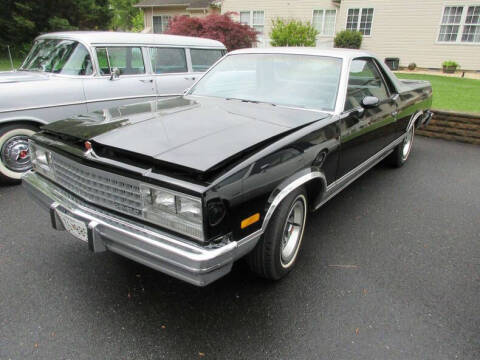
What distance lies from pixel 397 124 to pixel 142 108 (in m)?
3.18

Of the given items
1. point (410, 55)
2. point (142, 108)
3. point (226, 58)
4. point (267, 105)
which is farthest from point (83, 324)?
point (410, 55)

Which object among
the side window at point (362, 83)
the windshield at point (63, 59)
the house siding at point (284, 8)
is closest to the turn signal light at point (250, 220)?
the side window at point (362, 83)

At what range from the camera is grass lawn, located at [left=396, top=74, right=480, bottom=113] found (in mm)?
8240

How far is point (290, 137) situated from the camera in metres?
2.44

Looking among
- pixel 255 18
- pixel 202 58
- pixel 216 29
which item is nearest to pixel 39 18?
pixel 216 29

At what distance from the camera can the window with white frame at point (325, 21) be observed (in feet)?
63.7

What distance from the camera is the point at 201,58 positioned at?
662 centimetres

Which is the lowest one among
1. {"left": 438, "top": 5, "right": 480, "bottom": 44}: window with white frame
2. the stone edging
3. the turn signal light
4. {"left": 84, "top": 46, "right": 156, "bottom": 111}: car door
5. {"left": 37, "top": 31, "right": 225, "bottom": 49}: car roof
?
the stone edging

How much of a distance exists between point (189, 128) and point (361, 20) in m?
19.0

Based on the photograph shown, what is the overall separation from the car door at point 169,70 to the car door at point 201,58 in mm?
152

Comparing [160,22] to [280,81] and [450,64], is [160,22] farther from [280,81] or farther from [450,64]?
[280,81]

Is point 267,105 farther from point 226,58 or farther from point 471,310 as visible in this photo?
point 471,310

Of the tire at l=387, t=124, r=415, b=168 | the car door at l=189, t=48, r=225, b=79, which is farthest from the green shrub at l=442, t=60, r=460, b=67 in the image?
the car door at l=189, t=48, r=225, b=79

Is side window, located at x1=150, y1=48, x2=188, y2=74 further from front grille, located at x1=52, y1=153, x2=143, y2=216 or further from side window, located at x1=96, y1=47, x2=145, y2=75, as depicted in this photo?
front grille, located at x1=52, y1=153, x2=143, y2=216
